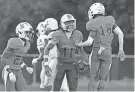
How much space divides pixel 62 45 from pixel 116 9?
12.3m

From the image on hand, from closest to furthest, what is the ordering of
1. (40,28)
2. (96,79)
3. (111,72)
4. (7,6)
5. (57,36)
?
(57,36) < (96,79) < (40,28) < (111,72) < (7,6)

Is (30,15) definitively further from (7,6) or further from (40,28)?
(40,28)

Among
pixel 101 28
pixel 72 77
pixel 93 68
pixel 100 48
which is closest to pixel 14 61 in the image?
pixel 72 77

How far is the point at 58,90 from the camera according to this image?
1537cm

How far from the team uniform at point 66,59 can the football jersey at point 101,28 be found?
2.02 ft

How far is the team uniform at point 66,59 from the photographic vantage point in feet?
49.7

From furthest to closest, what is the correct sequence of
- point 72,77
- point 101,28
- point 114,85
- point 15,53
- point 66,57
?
point 114,85 → point 101,28 → point 15,53 → point 66,57 → point 72,77

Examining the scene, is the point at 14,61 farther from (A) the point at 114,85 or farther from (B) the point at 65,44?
(A) the point at 114,85

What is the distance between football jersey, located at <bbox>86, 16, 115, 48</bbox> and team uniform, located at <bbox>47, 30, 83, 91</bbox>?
0.62 m

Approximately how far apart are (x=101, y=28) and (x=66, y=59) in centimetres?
113

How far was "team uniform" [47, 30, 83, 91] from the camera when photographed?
49.7 ft

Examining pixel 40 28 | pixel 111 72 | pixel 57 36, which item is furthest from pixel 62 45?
pixel 111 72

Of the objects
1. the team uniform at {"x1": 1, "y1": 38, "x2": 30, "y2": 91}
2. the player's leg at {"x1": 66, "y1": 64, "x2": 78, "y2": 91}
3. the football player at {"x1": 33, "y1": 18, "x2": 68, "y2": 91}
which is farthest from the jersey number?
the football player at {"x1": 33, "y1": 18, "x2": 68, "y2": 91}

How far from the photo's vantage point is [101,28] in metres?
15.9
